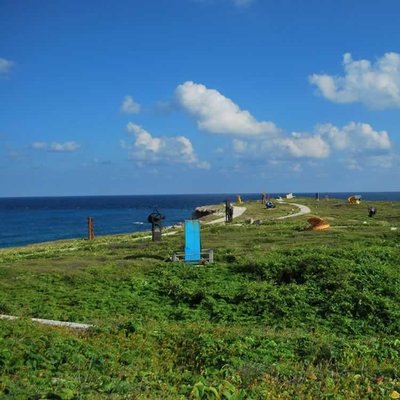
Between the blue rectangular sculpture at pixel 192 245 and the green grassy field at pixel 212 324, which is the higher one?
the blue rectangular sculpture at pixel 192 245

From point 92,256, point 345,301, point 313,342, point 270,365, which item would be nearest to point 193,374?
point 270,365

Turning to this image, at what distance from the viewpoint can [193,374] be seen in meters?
10.1

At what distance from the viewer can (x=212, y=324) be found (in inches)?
595

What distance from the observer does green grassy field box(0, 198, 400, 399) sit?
9352 mm

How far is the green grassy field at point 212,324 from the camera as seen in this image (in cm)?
935

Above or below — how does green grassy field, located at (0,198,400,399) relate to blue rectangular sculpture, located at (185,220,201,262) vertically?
below

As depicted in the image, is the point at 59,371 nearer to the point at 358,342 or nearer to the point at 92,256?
the point at 358,342

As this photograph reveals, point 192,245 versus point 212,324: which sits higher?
point 192,245

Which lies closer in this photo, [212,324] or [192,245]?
[212,324]

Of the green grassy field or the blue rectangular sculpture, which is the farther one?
the blue rectangular sculpture

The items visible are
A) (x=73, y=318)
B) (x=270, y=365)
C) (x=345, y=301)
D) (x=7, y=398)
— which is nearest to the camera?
(x=7, y=398)

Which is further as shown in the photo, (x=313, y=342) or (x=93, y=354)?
(x=313, y=342)

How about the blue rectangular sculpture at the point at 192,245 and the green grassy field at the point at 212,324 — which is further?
the blue rectangular sculpture at the point at 192,245

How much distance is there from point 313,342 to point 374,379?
2.31 metres
